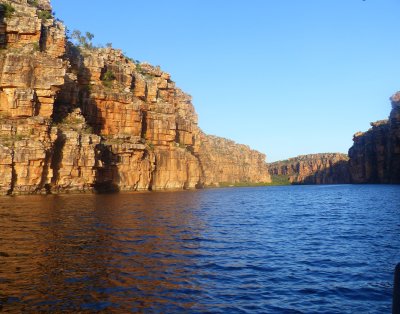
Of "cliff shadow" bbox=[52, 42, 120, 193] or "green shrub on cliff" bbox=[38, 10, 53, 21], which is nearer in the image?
"cliff shadow" bbox=[52, 42, 120, 193]

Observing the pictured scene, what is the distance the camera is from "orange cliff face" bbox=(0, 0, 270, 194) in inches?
2616

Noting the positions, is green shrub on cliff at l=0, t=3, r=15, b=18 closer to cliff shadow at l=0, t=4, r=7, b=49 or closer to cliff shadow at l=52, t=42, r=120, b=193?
cliff shadow at l=0, t=4, r=7, b=49

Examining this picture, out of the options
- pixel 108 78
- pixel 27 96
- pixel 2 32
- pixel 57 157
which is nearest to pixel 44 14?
pixel 2 32

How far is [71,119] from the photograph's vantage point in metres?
82.2

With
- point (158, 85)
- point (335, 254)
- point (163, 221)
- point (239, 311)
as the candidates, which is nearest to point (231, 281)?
point (239, 311)

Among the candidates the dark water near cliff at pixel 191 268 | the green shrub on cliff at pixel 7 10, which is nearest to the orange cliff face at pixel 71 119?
the green shrub on cliff at pixel 7 10

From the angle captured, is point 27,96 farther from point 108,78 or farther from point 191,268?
point 191,268

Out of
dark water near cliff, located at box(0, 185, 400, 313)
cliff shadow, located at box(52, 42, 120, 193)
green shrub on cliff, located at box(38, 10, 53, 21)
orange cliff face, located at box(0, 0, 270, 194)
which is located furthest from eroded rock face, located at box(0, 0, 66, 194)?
dark water near cliff, located at box(0, 185, 400, 313)

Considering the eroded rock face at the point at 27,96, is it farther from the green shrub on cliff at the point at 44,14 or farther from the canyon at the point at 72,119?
the green shrub on cliff at the point at 44,14

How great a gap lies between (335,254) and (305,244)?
3.22 meters

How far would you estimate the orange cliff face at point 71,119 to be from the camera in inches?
2616

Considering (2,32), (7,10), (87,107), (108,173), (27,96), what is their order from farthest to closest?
(87,107) → (108,173) → (7,10) → (2,32) → (27,96)

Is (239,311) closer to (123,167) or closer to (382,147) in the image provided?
(123,167)

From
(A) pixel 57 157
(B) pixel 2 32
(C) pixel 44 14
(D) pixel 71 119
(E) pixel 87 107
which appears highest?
(C) pixel 44 14
